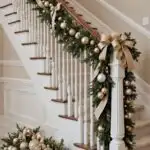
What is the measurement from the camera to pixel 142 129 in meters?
3.61

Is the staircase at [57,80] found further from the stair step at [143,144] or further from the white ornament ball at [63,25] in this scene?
the white ornament ball at [63,25]

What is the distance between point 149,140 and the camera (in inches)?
136

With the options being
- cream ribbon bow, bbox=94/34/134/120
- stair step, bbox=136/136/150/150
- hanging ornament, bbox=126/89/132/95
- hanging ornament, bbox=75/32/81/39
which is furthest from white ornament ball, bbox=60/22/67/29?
stair step, bbox=136/136/150/150

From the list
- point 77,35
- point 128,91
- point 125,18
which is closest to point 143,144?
point 128,91

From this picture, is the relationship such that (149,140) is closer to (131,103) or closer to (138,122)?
(138,122)

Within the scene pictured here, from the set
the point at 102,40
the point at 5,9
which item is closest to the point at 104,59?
the point at 102,40

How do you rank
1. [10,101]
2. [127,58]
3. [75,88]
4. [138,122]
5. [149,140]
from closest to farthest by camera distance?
[127,58] < [75,88] < [149,140] < [138,122] < [10,101]

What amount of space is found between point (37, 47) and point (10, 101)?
6.12 feet

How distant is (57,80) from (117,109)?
3.52 feet

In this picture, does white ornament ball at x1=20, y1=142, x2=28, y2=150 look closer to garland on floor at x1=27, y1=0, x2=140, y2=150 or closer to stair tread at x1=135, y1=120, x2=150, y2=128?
garland on floor at x1=27, y1=0, x2=140, y2=150

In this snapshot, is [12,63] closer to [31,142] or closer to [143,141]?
[31,142]

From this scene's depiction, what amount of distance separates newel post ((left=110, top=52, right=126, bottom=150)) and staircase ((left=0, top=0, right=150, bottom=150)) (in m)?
0.31

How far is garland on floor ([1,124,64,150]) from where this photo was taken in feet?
10.9

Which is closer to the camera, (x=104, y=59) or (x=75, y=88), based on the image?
(x=104, y=59)
